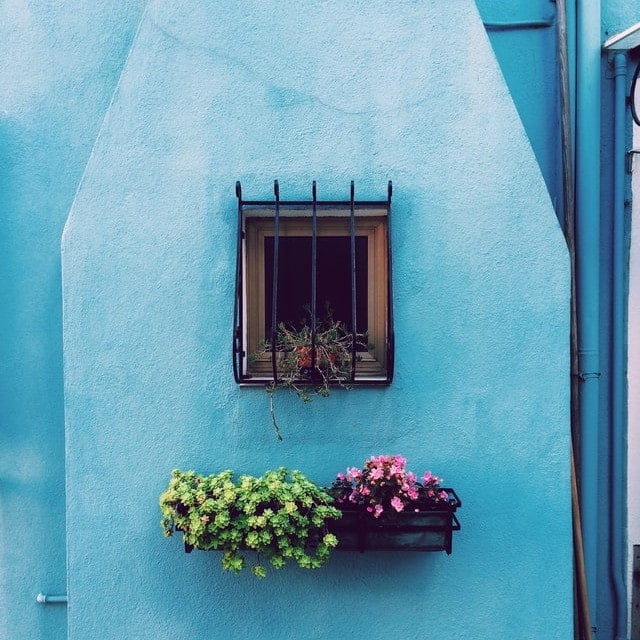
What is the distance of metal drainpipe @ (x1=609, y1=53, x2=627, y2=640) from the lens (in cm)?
321

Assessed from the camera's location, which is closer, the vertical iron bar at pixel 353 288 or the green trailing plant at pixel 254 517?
the green trailing plant at pixel 254 517

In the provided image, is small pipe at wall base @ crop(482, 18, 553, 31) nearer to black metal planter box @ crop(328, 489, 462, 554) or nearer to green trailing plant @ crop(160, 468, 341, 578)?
black metal planter box @ crop(328, 489, 462, 554)

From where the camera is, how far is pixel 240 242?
2.70m

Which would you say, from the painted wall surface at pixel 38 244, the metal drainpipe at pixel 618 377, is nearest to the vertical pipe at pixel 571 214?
the metal drainpipe at pixel 618 377

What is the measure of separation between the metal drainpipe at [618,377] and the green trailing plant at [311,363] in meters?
1.68

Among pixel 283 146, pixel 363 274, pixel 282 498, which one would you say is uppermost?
pixel 283 146

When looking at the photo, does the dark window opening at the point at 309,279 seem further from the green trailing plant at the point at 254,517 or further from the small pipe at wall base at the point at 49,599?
the small pipe at wall base at the point at 49,599

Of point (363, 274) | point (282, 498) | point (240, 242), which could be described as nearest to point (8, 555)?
point (282, 498)

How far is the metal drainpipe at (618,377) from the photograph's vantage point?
10.5ft

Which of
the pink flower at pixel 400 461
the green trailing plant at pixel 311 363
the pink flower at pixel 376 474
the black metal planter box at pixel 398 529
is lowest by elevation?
the black metal planter box at pixel 398 529

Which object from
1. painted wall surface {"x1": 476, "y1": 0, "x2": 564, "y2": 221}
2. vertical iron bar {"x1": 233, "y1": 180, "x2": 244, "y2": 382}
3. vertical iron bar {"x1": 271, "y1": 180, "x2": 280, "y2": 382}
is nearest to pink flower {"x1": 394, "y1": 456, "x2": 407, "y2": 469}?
vertical iron bar {"x1": 271, "y1": 180, "x2": 280, "y2": 382}

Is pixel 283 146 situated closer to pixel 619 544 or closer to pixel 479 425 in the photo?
pixel 479 425

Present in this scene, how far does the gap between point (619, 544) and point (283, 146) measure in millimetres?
3081

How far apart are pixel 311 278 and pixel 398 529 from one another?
1.35m
